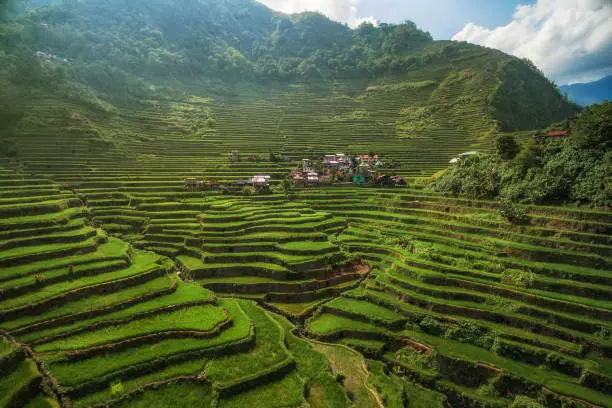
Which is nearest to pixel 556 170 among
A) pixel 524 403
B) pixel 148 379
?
pixel 524 403

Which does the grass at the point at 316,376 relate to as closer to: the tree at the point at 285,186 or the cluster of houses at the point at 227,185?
the tree at the point at 285,186

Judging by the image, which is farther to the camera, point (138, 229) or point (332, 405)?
point (138, 229)

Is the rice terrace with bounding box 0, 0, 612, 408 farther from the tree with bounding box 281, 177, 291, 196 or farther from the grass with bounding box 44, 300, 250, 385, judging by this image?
the tree with bounding box 281, 177, 291, 196

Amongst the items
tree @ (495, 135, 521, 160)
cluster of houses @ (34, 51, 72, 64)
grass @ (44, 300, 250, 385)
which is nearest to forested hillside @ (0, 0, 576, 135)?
cluster of houses @ (34, 51, 72, 64)

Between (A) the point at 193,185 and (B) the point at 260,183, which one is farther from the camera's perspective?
(B) the point at 260,183

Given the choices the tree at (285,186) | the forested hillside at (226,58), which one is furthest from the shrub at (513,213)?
the forested hillside at (226,58)

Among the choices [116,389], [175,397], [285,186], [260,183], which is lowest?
[175,397]

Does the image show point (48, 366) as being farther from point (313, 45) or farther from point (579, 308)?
point (313, 45)

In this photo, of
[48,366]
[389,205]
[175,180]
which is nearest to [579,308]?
[389,205]

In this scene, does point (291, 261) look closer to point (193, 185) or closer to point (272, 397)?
point (272, 397)
